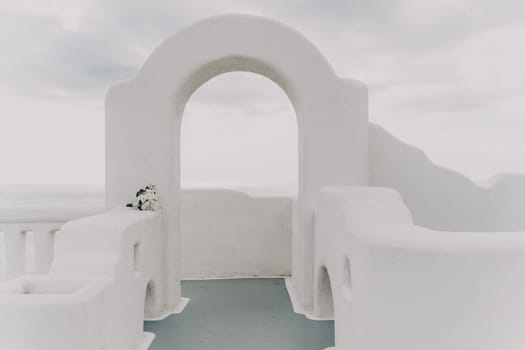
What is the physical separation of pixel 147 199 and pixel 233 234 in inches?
118

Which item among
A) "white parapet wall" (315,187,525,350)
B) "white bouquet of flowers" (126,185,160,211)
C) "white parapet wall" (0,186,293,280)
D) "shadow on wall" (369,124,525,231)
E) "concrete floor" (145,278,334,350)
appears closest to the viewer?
"white parapet wall" (315,187,525,350)

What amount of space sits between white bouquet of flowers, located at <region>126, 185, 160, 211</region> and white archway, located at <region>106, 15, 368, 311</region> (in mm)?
188

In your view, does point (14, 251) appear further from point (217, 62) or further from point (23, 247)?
point (217, 62)

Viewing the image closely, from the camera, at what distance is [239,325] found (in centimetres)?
576

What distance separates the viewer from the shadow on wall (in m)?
6.93

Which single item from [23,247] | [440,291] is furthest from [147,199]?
[440,291]

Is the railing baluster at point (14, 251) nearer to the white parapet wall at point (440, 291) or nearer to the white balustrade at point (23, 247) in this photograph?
the white balustrade at point (23, 247)

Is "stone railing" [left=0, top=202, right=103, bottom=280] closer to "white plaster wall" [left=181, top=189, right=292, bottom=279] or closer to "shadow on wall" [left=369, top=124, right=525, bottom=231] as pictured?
"white plaster wall" [left=181, top=189, right=292, bottom=279]

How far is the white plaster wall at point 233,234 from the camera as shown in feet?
28.0

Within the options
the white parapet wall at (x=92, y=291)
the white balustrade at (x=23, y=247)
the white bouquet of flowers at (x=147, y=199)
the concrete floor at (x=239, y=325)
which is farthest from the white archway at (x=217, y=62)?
the white balustrade at (x=23, y=247)

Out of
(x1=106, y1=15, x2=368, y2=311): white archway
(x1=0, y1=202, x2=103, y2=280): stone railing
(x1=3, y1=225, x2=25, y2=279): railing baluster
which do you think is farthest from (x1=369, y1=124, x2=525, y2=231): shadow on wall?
(x1=3, y1=225, x2=25, y2=279): railing baluster

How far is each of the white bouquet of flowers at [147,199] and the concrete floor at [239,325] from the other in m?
1.65

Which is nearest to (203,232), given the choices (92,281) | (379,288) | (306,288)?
(306,288)

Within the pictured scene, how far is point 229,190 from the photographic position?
8742mm
